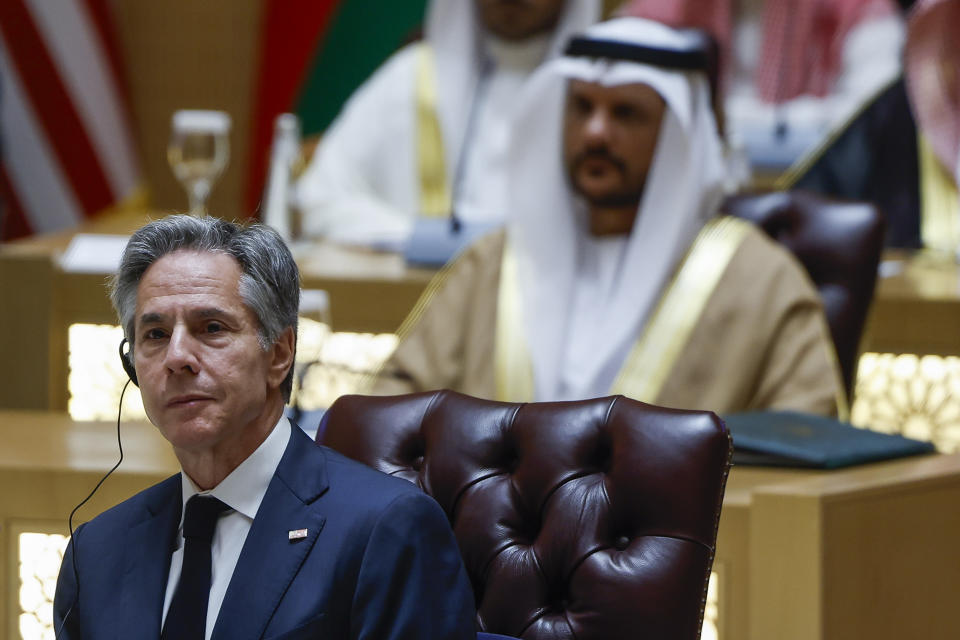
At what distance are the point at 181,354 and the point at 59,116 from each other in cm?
583

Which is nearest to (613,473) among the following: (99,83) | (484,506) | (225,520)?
(484,506)

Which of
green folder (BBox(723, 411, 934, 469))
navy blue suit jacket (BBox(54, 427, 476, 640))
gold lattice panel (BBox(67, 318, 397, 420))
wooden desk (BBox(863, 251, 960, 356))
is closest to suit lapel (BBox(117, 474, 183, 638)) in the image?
navy blue suit jacket (BBox(54, 427, 476, 640))

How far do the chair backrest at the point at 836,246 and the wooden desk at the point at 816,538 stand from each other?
2.76 feet

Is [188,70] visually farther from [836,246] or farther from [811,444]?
[811,444]

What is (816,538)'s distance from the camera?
2.22 m

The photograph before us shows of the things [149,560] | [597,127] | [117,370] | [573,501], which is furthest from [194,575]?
[117,370]

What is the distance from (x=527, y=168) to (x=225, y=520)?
189 cm

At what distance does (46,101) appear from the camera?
7172 millimetres

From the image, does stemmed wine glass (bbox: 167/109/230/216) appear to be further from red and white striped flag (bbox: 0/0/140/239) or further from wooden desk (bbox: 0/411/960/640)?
red and white striped flag (bbox: 0/0/140/239)

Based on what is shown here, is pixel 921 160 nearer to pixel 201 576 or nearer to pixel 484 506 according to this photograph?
pixel 484 506

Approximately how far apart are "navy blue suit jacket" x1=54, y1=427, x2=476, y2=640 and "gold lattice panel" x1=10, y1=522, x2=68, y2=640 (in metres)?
0.68

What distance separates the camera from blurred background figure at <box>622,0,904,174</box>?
508cm

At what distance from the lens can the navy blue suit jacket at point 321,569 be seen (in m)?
1.61

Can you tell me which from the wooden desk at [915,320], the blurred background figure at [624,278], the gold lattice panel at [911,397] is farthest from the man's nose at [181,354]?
the gold lattice panel at [911,397]
